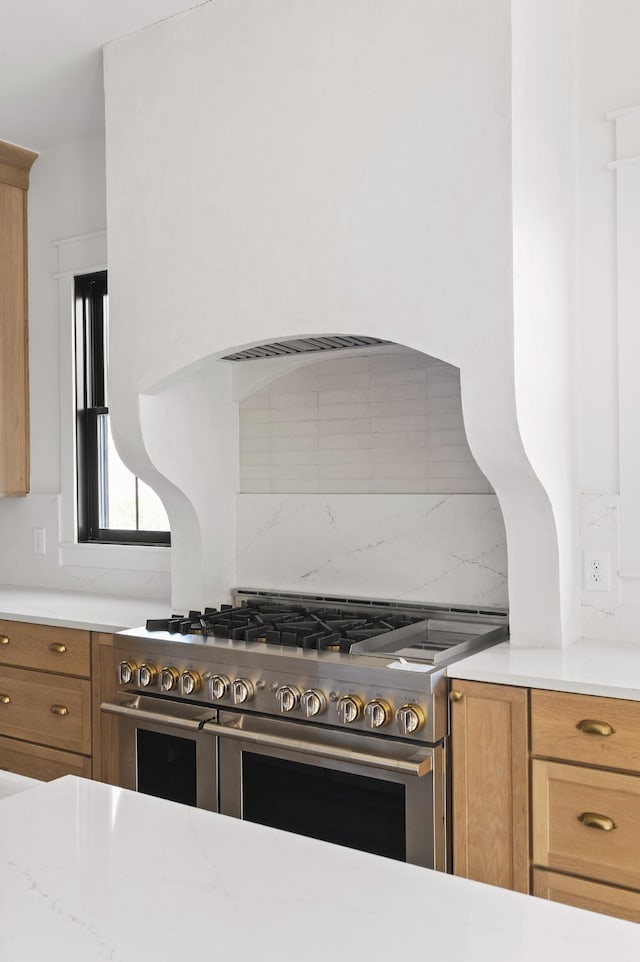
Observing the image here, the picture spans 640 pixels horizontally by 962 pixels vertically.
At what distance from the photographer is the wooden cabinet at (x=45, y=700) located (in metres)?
3.03

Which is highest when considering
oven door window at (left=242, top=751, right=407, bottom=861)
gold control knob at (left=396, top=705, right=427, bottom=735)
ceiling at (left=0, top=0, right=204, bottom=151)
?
ceiling at (left=0, top=0, right=204, bottom=151)

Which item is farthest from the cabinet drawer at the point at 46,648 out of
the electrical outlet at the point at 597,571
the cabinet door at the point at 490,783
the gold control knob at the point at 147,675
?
the electrical outlet at the point at 597,571

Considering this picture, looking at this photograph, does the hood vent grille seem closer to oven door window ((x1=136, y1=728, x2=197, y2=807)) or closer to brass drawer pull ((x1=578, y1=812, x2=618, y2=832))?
oven door window ((x1=136, y1=728, x2=197, y2=807))

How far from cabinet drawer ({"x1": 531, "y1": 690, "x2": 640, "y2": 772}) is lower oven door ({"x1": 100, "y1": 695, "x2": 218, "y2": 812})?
1.00 m

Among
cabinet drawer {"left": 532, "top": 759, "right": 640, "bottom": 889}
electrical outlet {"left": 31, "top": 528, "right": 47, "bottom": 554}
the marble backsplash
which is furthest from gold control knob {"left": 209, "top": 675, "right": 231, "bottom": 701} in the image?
electrical outlet {"left": 31, "top": 528, "right": 47, "bottom": 554}

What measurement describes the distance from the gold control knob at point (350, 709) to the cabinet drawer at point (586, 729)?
46 centimetres

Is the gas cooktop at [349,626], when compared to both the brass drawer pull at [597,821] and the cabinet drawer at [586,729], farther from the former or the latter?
the brass drawer pull at [597,821]

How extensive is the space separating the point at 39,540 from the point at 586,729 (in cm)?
285

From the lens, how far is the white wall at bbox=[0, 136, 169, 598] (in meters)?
3.88

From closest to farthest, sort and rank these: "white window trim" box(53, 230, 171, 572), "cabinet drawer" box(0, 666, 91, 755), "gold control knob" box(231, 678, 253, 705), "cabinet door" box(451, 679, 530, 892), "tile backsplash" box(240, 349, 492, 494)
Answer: "cabinet door" box(451, 679, 530, 892) → "gold control knob" box(231, 678, 253, 705) → "tile backsplash" box(240, 349, 492, 494) → "cabinet drawer" box(0, 666, 91, 755) → "white window trim" box(53, 230, 171, 572)

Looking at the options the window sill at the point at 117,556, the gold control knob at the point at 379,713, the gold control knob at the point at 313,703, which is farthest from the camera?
the window sill at the point at 117,556

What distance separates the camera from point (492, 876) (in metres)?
2.20

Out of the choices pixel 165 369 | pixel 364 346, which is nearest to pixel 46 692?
pixel 165 369

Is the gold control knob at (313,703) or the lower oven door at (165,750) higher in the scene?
the gold control knob at (313,703)
